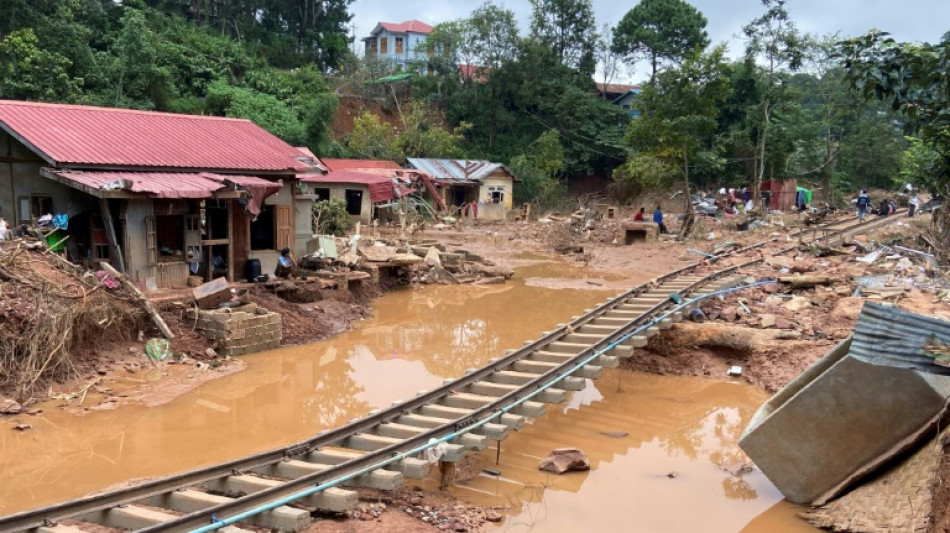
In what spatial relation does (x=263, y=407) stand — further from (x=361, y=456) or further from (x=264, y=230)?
(x=264, y=230)

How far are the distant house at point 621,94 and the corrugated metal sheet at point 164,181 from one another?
137 ft

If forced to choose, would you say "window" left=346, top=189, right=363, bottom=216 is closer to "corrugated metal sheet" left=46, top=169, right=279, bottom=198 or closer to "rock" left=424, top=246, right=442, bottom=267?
"rock" left=424, top=246, right=442, bottom=267

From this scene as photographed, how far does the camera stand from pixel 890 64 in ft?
21.0

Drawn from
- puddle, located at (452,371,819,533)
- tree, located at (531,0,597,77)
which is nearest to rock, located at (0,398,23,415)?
puddle, located at (452,371,819,533)

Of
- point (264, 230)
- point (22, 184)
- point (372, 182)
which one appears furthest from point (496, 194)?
point (22, 184)

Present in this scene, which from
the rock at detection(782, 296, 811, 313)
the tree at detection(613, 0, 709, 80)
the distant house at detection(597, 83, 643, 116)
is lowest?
the rock at detection(782, 296, 811, 313)

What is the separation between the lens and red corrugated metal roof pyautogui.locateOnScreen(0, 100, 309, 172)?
45.9ft

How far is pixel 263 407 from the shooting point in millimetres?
11094

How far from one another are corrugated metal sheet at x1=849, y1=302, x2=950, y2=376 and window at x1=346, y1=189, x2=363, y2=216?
2992cm

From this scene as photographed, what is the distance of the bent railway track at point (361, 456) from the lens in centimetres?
588

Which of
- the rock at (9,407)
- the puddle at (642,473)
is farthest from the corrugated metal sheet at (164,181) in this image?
the puddle at (642,473)

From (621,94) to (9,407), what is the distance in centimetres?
5251

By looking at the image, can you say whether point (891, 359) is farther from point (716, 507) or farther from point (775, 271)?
point (775, 271)

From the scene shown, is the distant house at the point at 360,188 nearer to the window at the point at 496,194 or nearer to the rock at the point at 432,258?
the window at the point at 496,194
